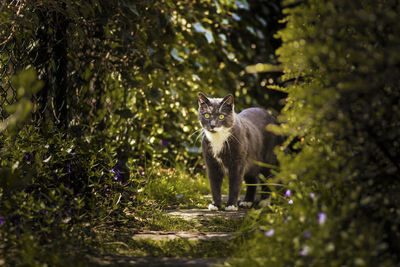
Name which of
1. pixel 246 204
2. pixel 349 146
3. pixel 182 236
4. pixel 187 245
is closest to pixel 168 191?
pixel 246 204

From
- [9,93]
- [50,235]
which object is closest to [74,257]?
[50,235]

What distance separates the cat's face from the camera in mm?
3062

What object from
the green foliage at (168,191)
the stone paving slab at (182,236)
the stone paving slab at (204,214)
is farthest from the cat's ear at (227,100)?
the stone paving slab at (182,236)

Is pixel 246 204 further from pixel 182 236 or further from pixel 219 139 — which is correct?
pixel 182 236

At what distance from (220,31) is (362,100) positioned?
3.61 m

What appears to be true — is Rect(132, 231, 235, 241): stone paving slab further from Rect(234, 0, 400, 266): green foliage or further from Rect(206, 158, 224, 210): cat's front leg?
Rect(206, 158, 224, 210): cat's front leg

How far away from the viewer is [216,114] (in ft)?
10.2

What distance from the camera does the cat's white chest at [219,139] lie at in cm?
307

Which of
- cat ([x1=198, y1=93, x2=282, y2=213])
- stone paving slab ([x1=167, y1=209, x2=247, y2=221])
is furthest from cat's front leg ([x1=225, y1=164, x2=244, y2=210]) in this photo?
stone paving slab ([x1=167, y1=209, x2=247, y2=221])

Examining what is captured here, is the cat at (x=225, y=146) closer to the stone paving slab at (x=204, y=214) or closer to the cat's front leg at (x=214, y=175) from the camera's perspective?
the cat's front leg at (x=214, y=175)

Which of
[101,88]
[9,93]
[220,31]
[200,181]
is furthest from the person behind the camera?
[220,31]

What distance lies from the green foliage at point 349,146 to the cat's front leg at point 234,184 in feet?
4.41

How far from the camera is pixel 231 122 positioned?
123 inches

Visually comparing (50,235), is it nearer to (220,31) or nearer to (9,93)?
(9,93)
